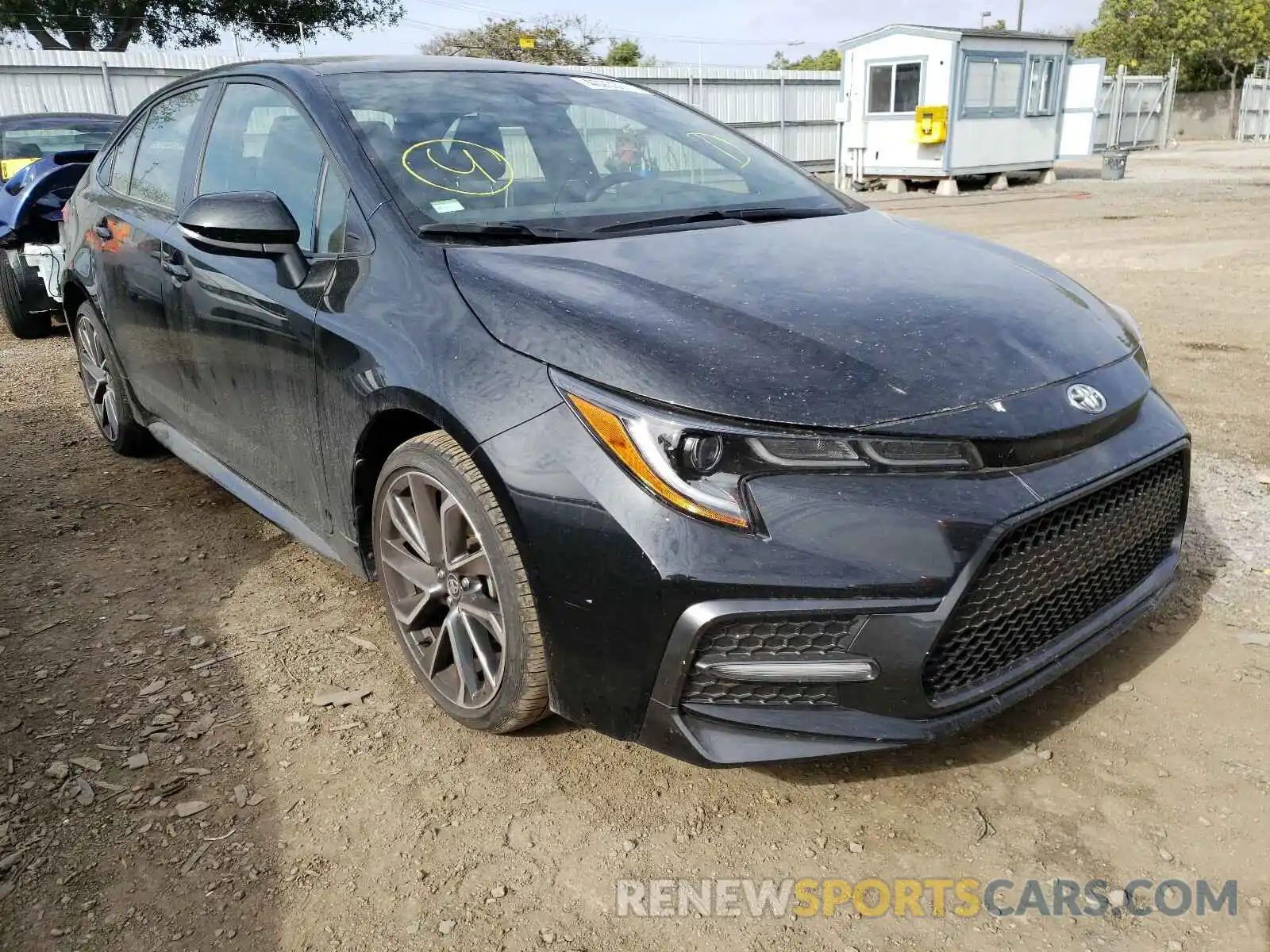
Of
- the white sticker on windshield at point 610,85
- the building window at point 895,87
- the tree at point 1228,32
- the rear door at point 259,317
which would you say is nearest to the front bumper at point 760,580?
the rear door at point 259,317

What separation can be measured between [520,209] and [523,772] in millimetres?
1463

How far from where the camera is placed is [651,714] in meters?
1.91

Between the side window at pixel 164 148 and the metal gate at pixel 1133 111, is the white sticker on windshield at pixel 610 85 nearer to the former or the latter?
the side window at pixel 164 148

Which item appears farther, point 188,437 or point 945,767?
point 188,437

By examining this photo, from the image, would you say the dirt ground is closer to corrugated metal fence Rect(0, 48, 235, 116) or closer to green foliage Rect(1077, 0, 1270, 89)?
corrugated metal fence Rect(0, 48, 235, 116)

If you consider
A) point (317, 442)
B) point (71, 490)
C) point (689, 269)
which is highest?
point (689, 269)

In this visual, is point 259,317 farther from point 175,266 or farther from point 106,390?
point 106,390

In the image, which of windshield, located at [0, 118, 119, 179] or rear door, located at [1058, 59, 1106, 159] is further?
rear door, located at [1058, 59, 1106, 159]

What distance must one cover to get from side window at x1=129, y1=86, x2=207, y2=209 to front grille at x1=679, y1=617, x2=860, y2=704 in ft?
8.88

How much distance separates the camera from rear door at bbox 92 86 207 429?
3447 millimetres

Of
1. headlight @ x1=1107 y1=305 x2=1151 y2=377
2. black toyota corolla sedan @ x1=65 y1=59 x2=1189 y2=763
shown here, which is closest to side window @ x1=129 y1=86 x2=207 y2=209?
black toyota corolla sedan @ x1=65 y1=59 x2=1189 y2=763

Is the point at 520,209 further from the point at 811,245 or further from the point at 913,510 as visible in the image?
the point at 913,510

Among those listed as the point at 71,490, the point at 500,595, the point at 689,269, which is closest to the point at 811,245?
the point at 689,269

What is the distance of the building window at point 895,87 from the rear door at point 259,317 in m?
16.3
